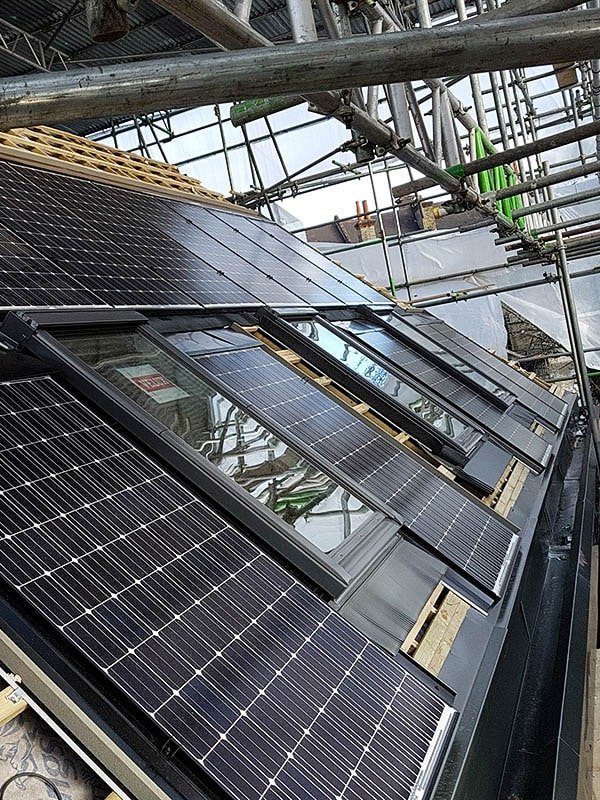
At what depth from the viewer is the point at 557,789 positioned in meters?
2.78

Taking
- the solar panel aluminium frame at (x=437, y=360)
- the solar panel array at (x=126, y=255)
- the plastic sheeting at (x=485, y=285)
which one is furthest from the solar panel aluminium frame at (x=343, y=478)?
the plastic sheeting at (x=485, y=285)

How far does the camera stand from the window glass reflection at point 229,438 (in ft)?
10.3

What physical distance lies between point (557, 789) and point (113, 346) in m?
2.71

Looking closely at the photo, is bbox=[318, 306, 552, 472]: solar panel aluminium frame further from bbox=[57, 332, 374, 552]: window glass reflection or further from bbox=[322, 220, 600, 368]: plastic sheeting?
bbox=[322, 220, 600, 368]: plastic sheeting

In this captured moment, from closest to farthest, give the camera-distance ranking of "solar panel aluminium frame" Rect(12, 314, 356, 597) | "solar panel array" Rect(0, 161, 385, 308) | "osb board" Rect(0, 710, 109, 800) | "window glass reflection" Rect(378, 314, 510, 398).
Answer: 1. "osb board" Rect(0, 710, 109, 800)
2. "solar panel aluminium frame" Rect(12, 314, 356, 597)
3. "solar panel array" Rect(0, 161, 385, 308)
4. "window glass reflection" Rect(378, 314, 510, 398)

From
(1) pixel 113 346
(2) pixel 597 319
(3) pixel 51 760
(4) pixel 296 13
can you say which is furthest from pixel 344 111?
(2) pixel 597 319

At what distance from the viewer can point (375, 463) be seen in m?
4.00

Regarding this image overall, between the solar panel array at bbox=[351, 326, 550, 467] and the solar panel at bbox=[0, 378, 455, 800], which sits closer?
the solar panel at bbox=[0, 378, 455, 800]

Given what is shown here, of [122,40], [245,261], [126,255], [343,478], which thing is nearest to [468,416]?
[245,261]

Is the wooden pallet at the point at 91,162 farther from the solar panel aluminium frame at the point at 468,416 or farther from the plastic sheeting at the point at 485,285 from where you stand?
the plastic sheeting at the point at 485,285

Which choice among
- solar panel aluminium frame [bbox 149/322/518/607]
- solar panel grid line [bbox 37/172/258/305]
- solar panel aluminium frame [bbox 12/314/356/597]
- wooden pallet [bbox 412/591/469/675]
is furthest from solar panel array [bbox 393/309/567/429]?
solar panel aluminium frame [bbox 12/314/356/597]

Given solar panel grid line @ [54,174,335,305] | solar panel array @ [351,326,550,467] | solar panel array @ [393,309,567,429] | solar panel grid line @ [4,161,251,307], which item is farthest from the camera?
solar panel array @ [393,309,567,429]

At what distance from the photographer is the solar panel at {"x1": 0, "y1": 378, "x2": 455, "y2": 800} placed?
75.8 inches

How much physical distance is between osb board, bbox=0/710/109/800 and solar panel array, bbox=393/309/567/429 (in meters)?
6.44
